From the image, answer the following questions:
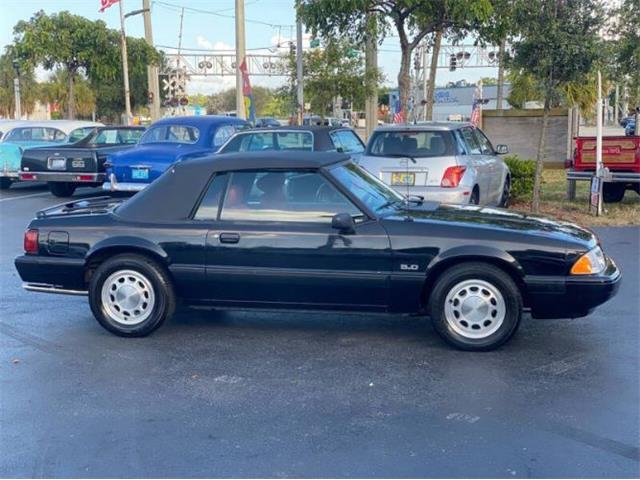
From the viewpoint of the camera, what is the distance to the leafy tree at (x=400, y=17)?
1454 centimetres

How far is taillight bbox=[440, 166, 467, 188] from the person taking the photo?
402 inches

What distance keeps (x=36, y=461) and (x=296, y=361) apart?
6.87 feet

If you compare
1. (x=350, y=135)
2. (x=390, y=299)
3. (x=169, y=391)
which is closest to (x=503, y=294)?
(x=390, y=299)

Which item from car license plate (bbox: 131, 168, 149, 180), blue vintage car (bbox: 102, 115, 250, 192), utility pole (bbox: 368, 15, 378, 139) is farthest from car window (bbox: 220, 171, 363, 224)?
utility pole (bbox: 368, 15, 378, 139)

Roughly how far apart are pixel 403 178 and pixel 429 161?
418mm

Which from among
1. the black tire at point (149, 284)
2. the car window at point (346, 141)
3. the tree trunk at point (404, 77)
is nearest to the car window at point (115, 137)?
the car window at point (346, 141)

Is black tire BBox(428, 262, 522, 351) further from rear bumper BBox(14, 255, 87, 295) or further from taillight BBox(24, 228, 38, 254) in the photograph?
taillight BBox(24, 228, 38, 254)

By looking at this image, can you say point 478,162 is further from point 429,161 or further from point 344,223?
point 344,223

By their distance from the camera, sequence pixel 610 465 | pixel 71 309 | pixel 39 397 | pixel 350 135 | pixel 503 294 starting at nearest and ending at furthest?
pixel 610 465 → pixel 39 397 → pixel 503 294 → pixel 71 309 → pixel 350 135

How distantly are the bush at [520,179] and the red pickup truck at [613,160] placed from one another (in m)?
0.74

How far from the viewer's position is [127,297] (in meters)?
6.23

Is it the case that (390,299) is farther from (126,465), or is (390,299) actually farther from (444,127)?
(444,127)

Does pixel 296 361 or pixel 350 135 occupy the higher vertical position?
pixel 350 135

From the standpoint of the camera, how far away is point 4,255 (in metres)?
10.1
